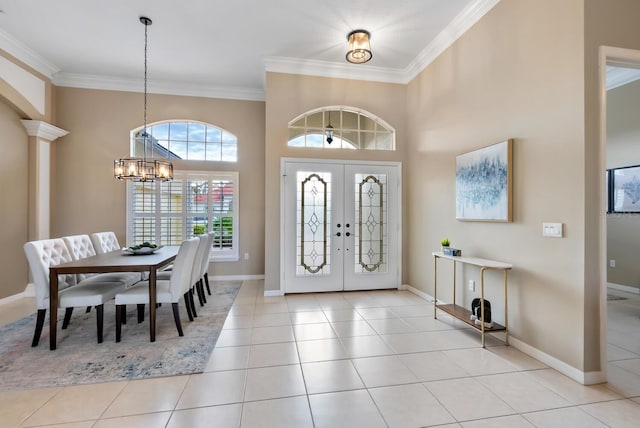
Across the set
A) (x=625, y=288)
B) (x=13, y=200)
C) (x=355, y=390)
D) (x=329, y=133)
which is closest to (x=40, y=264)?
(x=13, y=200)

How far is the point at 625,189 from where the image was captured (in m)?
4.63

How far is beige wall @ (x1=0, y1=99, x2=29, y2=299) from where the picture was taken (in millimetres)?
4121

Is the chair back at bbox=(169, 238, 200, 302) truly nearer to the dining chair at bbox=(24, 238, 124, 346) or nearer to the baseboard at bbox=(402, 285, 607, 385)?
the dining chair at bbox=(24, 238, 124, 346)

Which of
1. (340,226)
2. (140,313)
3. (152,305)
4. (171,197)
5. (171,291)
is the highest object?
(171,197)

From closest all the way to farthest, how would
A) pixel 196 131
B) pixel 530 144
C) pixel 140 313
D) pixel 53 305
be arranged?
pixel 530 144 → pixel 53 305 → pixel 140 313 → pixel 196 131

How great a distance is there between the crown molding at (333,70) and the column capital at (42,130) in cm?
355

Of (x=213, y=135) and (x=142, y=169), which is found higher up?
(x=213, y=135)

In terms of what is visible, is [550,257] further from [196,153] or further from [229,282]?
[196,153]

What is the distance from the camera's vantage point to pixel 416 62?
4.42 metres

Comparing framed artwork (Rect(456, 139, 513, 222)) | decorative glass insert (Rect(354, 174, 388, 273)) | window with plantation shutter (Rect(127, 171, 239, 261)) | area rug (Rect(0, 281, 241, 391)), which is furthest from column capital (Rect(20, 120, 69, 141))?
framed artwork (Rect(456, 139, 513, 222))

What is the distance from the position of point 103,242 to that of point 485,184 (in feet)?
16.1

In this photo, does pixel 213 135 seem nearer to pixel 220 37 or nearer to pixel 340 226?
pixel 220 37

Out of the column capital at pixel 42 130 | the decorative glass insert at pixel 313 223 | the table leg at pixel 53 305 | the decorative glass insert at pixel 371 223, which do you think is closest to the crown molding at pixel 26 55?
the column capital at pixel 42 130

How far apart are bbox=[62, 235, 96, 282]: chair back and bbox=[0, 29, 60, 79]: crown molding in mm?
2774
